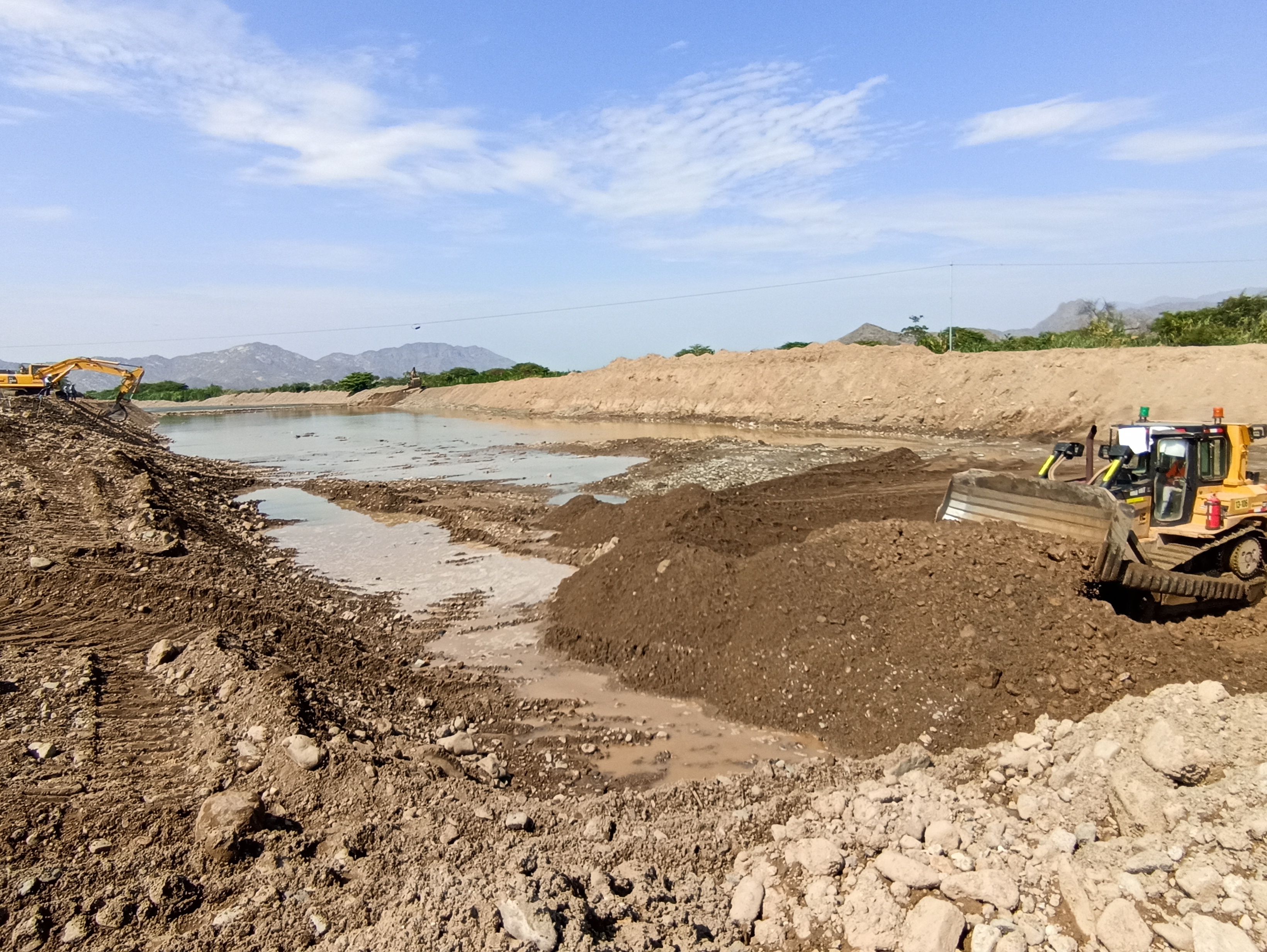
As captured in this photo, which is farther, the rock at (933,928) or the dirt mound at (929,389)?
the dirt mound at (929,389)

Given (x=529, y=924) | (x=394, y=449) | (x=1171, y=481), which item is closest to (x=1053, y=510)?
(x=1171, y=481)

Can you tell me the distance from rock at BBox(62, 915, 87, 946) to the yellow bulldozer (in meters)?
7.93

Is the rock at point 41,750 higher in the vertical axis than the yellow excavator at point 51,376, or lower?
lower

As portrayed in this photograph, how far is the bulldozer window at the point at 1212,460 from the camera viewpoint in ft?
25.2

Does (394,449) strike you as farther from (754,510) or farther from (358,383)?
(358,383)

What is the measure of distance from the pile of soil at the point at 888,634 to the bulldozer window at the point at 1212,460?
1.42m

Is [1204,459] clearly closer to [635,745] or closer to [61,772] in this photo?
[635,745]

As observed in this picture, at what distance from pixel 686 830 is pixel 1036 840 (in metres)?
2.00

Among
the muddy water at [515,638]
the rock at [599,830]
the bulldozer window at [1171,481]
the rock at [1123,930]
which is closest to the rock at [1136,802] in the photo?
the rock at [1123,930]

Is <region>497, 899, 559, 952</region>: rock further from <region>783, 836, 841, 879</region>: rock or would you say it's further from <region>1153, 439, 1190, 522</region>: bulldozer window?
<region>1153, 439, 1190, 522</region>: bulldozer window

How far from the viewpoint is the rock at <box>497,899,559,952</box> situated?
323 centimetres

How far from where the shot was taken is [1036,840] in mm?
4090

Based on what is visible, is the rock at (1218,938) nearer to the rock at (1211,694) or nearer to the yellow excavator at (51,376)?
the rock at (1211,694)

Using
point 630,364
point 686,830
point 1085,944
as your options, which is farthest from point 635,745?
point 630,364
